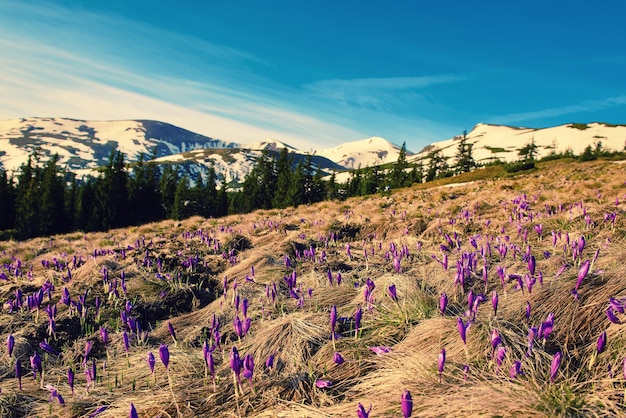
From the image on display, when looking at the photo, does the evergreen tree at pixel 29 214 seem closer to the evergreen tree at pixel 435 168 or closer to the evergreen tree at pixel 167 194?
the evergreen tree at pixel 167 194

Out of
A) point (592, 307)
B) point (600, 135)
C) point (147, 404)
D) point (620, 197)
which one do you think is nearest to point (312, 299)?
point (147, 404)

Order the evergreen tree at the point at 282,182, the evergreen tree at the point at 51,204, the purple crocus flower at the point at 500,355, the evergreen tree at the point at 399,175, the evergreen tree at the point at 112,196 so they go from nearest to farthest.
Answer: the purple crocus flower at the point at 500,355 → the evergreen tree at the point at 51,204 → the evergreen tree at the point at 112,196 → the evergreen tree at the point at 282,182 → the evergreen tree at the point at 399,175

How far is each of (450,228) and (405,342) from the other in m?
5.60

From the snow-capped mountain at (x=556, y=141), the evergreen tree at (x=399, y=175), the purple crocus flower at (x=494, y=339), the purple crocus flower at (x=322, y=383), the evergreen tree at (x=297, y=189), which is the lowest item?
the purple crocus flower at (x=322, y=383)

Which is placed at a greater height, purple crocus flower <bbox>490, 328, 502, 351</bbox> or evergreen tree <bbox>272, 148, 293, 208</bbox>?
evergreen tree <bbox>272, 148, 293, 208</bbox>

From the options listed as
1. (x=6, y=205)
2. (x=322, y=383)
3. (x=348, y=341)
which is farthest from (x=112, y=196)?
(x=322, y=383)

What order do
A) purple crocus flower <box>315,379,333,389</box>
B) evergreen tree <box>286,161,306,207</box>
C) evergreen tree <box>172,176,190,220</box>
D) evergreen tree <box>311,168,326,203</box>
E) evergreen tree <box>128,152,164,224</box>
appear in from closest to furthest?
purple crocus flower <box>315,379,333,389</box> → evergreen tree <box>128,152,164,224</box> → evergreen tree <box>286,161,306,207</box> → evergreen tree <box>172,176,190,220</box> → evergreen tree <box>311,168,326,203</box>

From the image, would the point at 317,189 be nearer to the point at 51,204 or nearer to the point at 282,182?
the point at 282,182

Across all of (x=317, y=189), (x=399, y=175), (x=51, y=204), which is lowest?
(x=51, y=204)

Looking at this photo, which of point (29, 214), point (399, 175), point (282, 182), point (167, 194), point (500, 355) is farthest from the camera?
point (399, 175)

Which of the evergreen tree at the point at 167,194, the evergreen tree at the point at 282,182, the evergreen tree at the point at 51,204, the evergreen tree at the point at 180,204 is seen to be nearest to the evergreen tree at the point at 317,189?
Result: the evergreen tree at the point at 282,182

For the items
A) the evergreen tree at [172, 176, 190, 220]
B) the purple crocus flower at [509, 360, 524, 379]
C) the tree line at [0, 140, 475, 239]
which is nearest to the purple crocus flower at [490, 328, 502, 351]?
the purple crocus flower at [509, 360, 524, 379]

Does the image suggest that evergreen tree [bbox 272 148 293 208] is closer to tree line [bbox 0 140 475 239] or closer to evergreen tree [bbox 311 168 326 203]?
tree line [bbox 0 140 475 239]

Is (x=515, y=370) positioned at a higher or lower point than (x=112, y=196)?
higher
